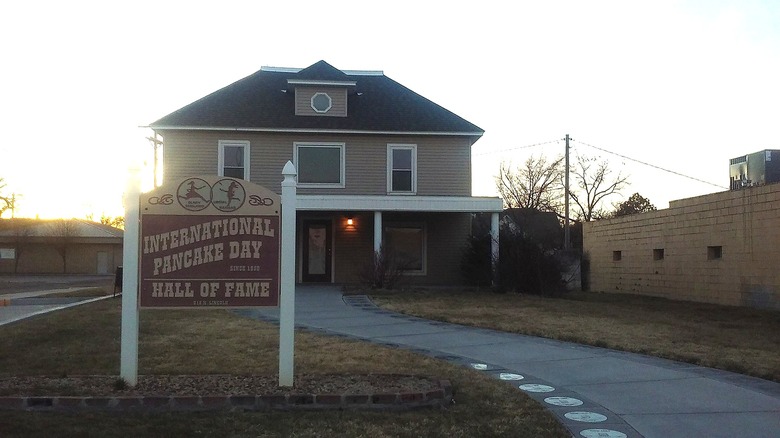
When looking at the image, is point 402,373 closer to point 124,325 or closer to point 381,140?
point 124,325

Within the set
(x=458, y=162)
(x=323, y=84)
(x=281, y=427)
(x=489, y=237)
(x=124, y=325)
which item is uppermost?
(x=323, y=84)

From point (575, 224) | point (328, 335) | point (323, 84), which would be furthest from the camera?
point (575, 224)

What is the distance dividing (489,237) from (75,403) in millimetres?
16848

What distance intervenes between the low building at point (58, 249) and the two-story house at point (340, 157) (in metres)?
28.0

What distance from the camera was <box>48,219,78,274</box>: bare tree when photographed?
47.1 metres

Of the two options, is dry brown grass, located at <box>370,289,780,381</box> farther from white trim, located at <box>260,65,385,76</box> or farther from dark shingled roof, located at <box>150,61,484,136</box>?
white trim, located at <box>260,65,385,76</box>

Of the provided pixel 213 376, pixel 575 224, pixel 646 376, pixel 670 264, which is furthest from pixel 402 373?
pixel 575 224

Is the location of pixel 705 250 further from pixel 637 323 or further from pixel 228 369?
pixel 228 369

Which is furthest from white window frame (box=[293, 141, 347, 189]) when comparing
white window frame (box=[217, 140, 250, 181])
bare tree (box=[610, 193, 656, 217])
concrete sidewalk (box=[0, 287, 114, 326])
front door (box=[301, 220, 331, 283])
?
bare tree (box=[610, 193, 656, 217])

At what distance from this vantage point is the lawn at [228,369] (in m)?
5.36

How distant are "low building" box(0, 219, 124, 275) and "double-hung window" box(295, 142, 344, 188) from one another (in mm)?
29146

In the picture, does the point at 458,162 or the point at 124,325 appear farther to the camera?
the point at 458,162

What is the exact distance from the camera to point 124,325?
6668mm

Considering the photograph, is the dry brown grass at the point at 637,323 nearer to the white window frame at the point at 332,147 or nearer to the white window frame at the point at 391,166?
the white window frame at the point at 391,166
